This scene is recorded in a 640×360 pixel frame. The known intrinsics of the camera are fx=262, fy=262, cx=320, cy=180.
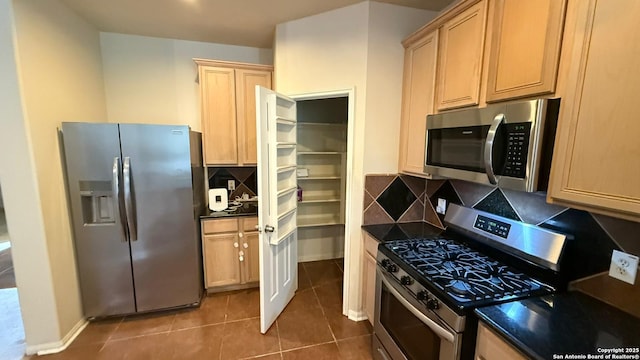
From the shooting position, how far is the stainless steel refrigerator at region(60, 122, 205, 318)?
2.24m

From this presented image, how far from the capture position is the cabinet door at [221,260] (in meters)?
2.80

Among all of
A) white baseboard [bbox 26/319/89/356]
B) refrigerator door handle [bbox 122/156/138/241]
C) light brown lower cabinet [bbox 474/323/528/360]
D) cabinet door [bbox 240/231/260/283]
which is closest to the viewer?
light brown lower cabinet [bbox 474/323/528/360]

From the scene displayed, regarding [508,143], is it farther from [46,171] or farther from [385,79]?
[46,171]

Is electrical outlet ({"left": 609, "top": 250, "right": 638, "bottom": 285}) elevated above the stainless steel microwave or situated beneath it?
situated beneath

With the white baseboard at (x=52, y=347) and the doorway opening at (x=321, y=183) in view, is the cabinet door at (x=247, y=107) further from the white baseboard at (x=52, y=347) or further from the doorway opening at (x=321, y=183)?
the white baseboard at (x=52, y=347)

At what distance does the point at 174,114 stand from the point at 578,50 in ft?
11.3

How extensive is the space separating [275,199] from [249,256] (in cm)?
108

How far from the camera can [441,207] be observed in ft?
7.43

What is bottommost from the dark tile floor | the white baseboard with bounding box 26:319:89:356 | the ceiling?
the dark tile floor

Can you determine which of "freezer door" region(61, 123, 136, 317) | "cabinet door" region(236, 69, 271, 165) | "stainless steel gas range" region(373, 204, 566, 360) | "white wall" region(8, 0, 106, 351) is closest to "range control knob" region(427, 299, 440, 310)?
"stainless steel gas range" region(373, 204, 566, 360)

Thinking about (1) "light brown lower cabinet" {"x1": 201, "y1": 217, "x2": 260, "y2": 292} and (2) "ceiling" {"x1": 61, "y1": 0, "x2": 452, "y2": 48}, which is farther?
(1) "light brown lower cabinet" {"x1": 201, "y1": 217, "x2": 260, "y2": 292}

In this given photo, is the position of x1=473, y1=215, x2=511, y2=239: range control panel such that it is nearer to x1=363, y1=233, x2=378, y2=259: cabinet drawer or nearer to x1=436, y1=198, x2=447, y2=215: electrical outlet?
x1=436, y1=198, x2=447, y2=215: electrical outlet

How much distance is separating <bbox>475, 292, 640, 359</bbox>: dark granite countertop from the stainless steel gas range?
0.23 ft

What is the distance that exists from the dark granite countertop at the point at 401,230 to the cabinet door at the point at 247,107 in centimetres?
156
